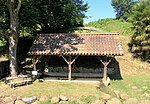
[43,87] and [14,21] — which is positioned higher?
[14,21]

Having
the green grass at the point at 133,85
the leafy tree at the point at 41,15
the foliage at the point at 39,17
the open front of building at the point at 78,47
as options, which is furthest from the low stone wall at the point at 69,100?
the foliage at the point at 39,17

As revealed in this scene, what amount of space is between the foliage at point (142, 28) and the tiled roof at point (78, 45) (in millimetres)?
6019

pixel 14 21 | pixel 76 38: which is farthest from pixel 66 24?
pixel 14 21

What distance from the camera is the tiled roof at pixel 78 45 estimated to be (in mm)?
23359

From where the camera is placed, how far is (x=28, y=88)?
21.1 meters

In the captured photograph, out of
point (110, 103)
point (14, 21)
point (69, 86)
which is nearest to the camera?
point (110, 103)

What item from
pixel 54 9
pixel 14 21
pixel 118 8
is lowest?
pixel 14 21

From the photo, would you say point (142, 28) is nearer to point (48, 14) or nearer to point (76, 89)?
point (48, 14)

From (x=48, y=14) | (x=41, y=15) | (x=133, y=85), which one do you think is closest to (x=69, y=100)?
(x=133, y=85)

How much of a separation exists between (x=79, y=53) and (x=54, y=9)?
13.0m

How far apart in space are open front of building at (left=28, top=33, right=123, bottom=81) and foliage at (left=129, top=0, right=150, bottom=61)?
6019 mm

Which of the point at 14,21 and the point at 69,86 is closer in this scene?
the point at 69,86

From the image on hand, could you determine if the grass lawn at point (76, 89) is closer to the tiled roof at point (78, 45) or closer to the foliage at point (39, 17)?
the tiled roof at point (78, 45)

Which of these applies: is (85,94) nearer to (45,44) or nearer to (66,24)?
(45,44)
